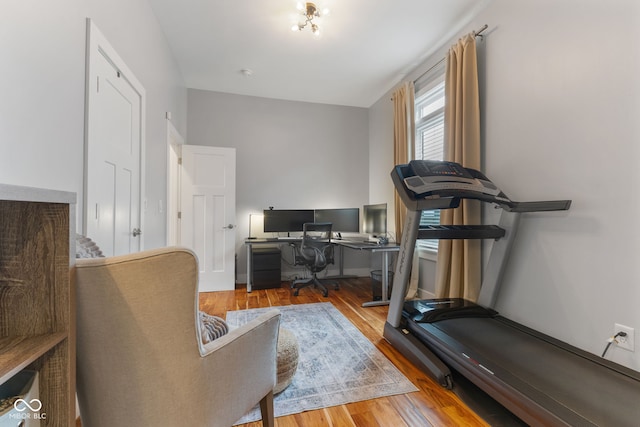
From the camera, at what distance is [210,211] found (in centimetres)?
374

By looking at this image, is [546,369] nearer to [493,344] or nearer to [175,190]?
[493,344]

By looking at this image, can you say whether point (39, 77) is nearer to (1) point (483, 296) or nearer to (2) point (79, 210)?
(2) point (79, 210)

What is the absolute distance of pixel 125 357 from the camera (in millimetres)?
781

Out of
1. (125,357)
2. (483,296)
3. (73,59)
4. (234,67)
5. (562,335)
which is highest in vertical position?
(234,67)

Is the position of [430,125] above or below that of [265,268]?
above

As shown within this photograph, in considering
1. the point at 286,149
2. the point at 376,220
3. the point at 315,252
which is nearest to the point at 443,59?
the point at 376,220

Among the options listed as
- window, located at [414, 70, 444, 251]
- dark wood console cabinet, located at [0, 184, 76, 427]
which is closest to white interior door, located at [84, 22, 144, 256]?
dark wood console cabinet, located at [0, 184, 76, 427]

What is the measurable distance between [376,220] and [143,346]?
10.5ft

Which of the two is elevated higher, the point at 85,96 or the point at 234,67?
the point at 234,67

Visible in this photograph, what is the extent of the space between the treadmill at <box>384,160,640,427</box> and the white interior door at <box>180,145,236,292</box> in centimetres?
242

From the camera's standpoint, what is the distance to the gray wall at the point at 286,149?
161 inches

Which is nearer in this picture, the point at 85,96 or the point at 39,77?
the point at 39,77

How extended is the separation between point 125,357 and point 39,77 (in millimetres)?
1137

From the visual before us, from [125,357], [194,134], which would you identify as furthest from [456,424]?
[194,134]
